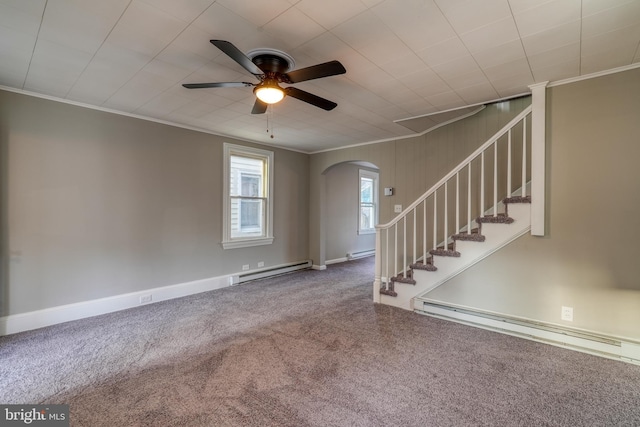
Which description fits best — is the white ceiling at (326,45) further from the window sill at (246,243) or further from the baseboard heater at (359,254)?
the baseboard heater at (359,254)

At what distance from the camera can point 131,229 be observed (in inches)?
152

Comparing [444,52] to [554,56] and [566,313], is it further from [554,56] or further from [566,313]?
[566,313]

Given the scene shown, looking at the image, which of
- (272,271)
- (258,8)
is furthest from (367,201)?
(258,8)

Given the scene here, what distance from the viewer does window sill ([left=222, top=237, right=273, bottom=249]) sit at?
4.90m

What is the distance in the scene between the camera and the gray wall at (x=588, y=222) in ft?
8.36

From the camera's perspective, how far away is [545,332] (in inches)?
113

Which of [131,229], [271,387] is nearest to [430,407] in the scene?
[271,387]

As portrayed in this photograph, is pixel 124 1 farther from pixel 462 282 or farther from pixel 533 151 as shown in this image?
pixel 462 282

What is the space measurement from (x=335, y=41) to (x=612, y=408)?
10.6 ft

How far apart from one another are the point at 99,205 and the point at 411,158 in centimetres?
463

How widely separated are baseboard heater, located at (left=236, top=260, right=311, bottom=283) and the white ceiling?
2.97 meters

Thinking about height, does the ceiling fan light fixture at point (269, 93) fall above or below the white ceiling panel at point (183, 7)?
below

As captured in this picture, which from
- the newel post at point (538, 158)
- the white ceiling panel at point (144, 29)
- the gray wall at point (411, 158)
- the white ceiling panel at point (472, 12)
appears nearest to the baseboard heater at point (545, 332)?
the newel post at point (538, 158)

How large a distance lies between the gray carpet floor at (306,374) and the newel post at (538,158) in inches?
49.6
